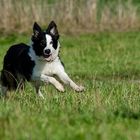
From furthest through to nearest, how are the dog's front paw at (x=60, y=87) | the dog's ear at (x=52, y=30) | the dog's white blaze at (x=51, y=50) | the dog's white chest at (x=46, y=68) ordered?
the dog's ear at (x=52, y=30) → the dog's white chest at (x=46, y=68) → the dog's white blaze at (x=51, y=50) → the dog's front paw at (x=60, y=87)

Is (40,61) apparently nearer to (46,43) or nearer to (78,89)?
(46,43)

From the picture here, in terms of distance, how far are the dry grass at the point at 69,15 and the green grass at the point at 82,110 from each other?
4.69 meters

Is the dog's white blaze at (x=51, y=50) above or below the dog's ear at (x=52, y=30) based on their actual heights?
below

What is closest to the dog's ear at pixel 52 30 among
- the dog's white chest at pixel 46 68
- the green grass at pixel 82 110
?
the dog's white chest at pixel 46 68

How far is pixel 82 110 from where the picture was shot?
7.98 meters

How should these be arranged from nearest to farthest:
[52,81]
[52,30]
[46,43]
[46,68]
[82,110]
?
[82,110]
[52,81]
[46,43]
[46,68]
[52,30]

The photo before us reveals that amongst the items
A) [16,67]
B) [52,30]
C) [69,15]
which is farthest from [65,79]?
[69,15]

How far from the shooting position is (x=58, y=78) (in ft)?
38.1

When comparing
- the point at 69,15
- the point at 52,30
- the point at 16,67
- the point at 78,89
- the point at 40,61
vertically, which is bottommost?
the point at 69,15

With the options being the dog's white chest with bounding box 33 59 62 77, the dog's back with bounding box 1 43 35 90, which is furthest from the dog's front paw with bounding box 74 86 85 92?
the dog's back with bounding box 1 43 35 90

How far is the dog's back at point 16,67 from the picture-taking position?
1170cm

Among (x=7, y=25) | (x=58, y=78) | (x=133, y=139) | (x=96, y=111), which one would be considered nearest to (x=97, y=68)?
(x=58, y=78)

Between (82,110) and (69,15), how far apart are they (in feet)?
46.0

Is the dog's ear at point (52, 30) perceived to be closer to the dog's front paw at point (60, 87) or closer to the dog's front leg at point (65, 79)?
the dog's front leg at point (65, 79)
